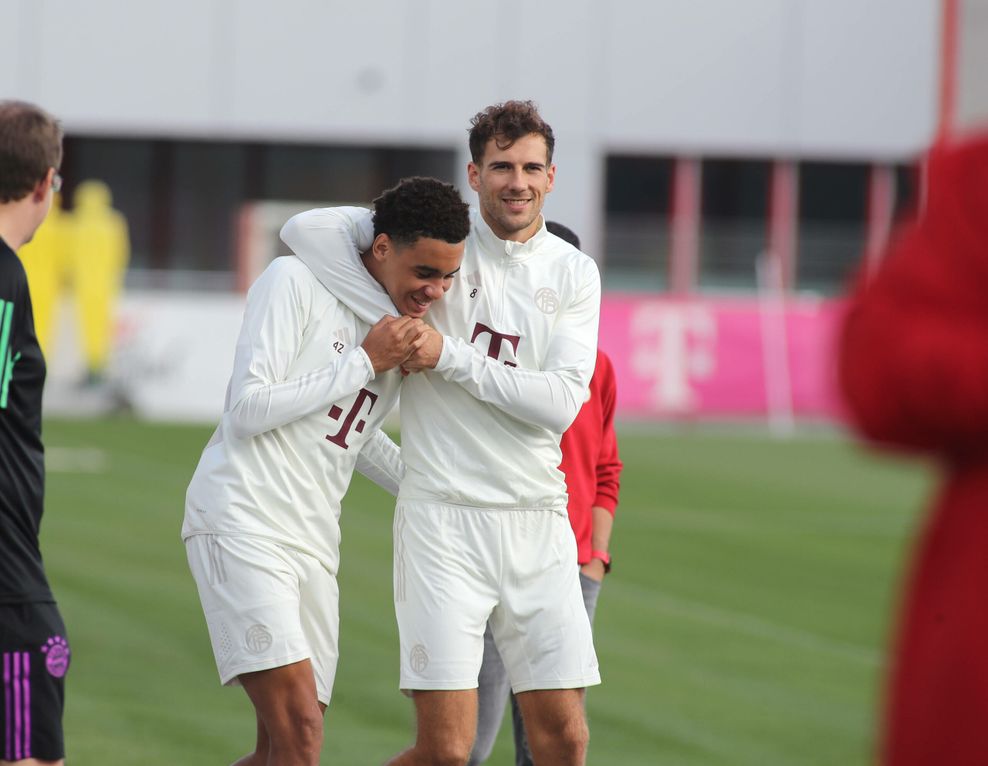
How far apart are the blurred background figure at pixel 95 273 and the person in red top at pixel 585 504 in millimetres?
20388

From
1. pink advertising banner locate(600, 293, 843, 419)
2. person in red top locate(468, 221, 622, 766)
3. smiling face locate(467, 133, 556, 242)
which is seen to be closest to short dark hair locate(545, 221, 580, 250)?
person in red top locate(468, 221, 622, 766)

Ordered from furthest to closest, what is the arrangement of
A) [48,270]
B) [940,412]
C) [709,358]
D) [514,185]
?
[709,358]
[48,270]
[514,185]
[940,412]

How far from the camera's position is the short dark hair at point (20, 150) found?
13.7ft

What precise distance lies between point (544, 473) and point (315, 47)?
28.8 metres

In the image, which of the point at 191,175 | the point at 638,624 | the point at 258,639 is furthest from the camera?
the point at 191,175

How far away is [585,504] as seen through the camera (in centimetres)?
595

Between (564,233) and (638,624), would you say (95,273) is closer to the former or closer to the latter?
(638,624)

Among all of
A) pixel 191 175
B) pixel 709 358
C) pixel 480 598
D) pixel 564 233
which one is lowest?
pixel 709 358

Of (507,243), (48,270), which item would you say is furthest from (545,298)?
(48,270)

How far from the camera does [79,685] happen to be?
8.62 metres

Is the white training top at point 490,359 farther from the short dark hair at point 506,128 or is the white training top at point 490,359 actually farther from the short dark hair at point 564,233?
the short dark hair at point 564,233

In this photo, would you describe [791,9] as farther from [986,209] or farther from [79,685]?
[986,209]

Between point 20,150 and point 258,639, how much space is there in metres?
1.54

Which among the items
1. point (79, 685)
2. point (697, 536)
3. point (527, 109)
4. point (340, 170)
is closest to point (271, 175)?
point (340, 170)
